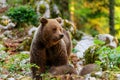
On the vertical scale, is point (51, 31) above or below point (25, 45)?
above

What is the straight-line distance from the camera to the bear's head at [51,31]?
6.57 m

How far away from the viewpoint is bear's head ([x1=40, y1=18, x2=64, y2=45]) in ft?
21.6

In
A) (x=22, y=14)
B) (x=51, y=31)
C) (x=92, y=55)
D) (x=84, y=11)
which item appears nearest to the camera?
(x=51, y=31)

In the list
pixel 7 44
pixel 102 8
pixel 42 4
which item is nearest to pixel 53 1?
pixel 42 4

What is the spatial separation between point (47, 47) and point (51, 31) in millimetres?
332

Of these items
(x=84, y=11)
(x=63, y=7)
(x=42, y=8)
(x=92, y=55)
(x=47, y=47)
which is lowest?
(x=92, y=55)

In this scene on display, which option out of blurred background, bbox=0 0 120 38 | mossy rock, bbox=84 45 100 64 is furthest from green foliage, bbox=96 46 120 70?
blurred background, bbox=0 0 120 38

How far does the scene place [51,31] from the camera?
6633 mm

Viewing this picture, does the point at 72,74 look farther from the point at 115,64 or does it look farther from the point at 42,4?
the point at 42,4

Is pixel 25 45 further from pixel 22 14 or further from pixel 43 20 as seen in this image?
pixel 43 20

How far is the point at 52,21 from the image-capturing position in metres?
6.78

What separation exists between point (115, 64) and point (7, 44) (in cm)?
474

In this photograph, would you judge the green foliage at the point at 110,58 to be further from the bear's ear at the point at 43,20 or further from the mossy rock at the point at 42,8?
the mossy rock at the point at 42,8

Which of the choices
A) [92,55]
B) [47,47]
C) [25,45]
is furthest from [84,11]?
[47,47]
